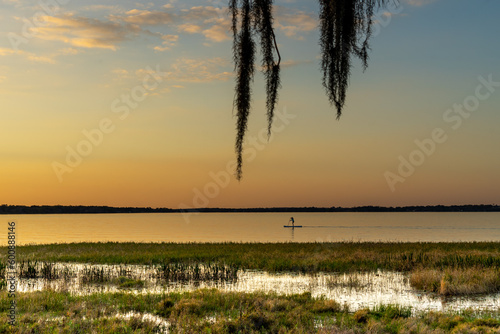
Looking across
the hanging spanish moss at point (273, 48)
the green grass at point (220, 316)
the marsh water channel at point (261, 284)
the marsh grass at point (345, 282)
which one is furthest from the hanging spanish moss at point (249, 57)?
the marsh grass at point (345, 282)

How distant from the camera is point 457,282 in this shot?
16047 millimetres

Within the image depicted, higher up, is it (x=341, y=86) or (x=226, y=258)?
(x=341, y=86)

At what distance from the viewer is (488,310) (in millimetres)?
12336

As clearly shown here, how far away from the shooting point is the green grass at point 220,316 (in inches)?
378

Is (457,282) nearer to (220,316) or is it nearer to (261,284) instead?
(261,284)

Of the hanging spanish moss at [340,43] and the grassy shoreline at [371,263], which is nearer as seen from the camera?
the hanging spanish moss at [340,43]

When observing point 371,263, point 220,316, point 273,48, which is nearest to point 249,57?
point 273,48

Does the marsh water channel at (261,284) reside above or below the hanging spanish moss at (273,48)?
below

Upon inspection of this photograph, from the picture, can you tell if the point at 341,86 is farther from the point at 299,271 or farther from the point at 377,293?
the point at 299,271

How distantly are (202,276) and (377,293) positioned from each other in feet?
25.0

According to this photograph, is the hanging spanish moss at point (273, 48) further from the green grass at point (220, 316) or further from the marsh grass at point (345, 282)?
the marsh grass at point (345, 282)

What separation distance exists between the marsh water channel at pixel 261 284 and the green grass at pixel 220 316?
1.64 m

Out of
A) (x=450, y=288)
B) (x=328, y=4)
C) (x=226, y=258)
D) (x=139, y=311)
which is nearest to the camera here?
(x=328, y=4)

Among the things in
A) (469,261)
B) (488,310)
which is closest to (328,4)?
(488,310)
